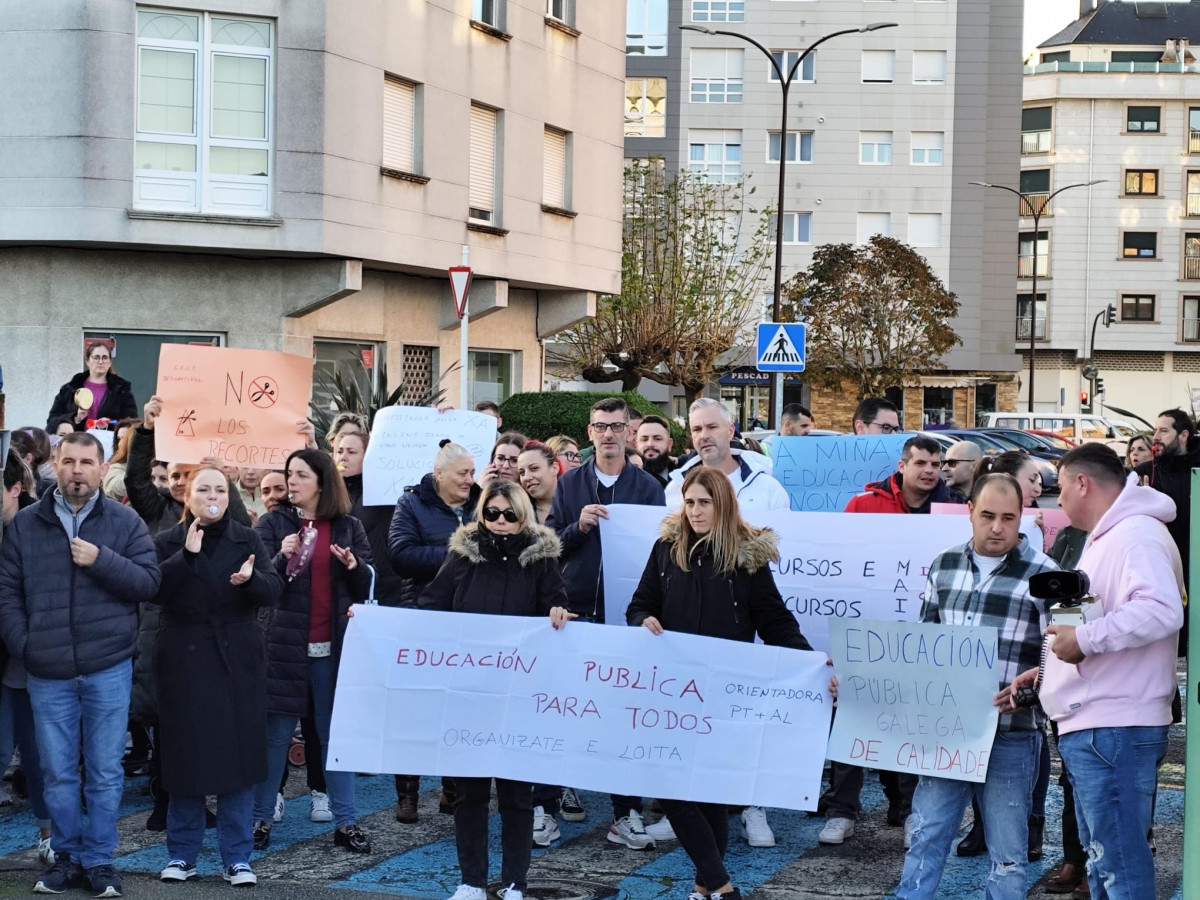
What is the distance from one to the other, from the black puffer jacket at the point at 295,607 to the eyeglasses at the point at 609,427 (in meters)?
1.38

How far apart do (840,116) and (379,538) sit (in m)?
54.4

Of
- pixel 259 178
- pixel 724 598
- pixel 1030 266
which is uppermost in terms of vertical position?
pixel 1030 266

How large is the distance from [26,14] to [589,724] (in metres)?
16.5

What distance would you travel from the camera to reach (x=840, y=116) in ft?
201

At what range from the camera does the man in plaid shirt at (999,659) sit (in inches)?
238

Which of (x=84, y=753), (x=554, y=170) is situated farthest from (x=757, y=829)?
(x=554, y=170)

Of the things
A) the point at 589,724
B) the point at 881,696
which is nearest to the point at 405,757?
the point at 589,724

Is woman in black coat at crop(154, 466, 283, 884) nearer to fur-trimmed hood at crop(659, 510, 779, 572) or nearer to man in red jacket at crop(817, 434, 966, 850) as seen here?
fur-trimmed hood at crop(659, 510, 779, 572)

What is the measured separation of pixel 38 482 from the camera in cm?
945

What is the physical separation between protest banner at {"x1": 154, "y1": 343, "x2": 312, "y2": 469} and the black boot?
4.84 meters

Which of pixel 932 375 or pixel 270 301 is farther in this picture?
pixel 932 375

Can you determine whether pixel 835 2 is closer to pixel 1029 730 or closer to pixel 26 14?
pixel 26 14

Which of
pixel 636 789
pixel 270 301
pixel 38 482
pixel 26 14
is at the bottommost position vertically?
pixel 636 789

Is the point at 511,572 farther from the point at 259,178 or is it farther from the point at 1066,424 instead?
the point at 1066,424
